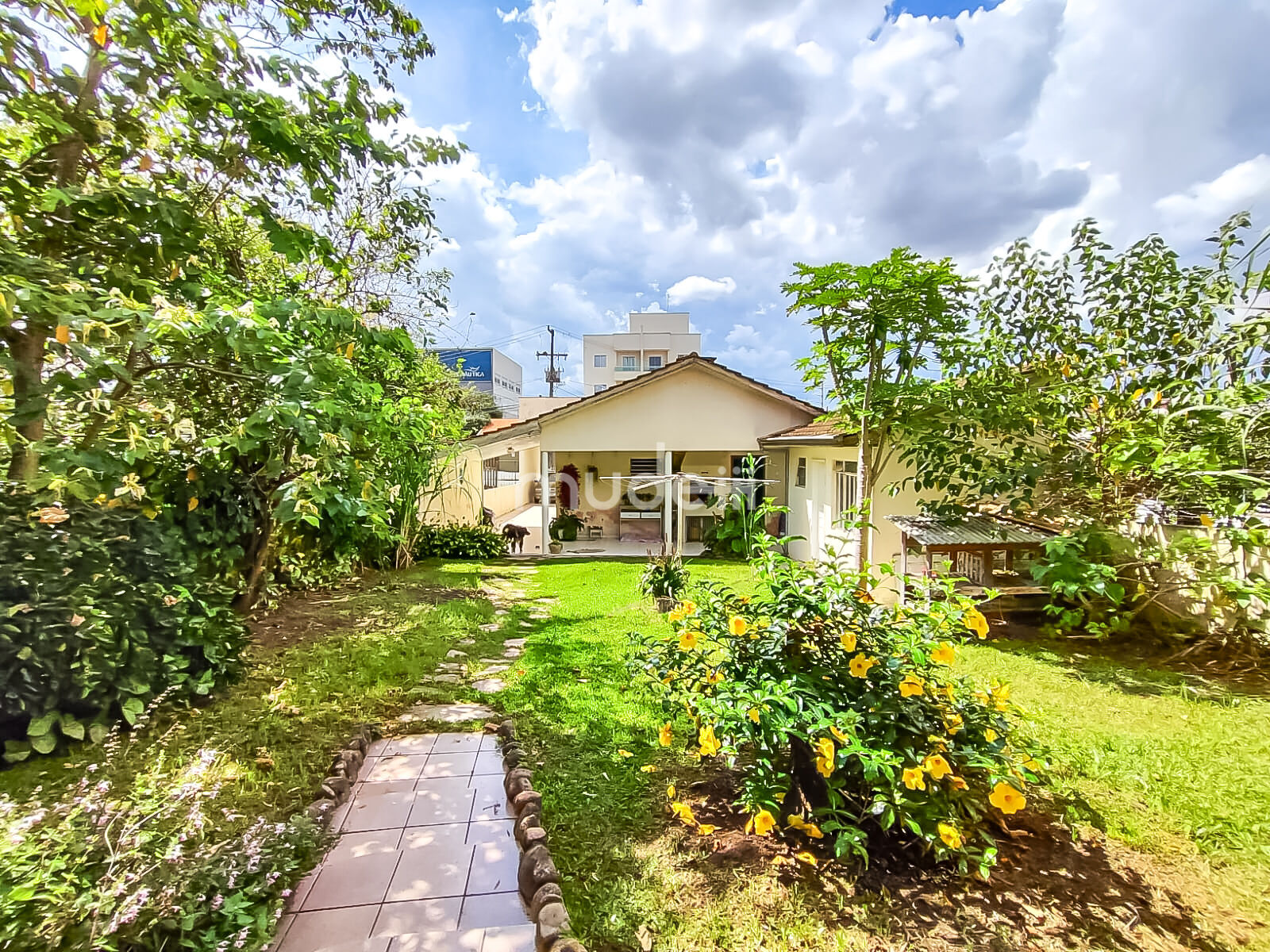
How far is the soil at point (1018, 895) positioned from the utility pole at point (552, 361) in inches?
1643

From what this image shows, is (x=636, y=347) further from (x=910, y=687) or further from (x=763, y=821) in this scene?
(x=763, y=821)

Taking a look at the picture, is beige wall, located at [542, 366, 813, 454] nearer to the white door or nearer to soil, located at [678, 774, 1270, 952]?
the white door

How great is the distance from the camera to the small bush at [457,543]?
45.3 feet

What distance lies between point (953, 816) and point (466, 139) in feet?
21.4

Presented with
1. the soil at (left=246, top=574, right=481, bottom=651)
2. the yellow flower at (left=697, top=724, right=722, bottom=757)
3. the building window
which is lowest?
the soil at (left=246, top=574, right=481, bottom=651)

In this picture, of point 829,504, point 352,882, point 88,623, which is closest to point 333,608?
point 88,623

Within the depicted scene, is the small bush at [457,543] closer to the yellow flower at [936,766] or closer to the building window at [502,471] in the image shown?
the building window at [502,471]

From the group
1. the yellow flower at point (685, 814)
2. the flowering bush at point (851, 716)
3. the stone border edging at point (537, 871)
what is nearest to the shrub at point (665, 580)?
the stone border edging at point (537, 871)

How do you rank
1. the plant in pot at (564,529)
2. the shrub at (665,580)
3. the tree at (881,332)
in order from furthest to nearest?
the plant in pot at (564,529) < the shrub at (665,580) < the tree at (881,332)

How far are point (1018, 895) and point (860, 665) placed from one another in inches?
53.4

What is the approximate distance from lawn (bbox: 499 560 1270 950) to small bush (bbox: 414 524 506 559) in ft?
27.8

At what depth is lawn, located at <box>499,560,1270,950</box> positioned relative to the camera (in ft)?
8.32

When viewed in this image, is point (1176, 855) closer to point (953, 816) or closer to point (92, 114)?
point (953, 816)

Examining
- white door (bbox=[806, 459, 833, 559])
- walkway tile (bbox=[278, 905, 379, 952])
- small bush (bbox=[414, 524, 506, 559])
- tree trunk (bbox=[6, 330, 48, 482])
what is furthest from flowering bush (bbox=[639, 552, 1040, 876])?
small bush (bbox=[414, 524, 506, 559])
